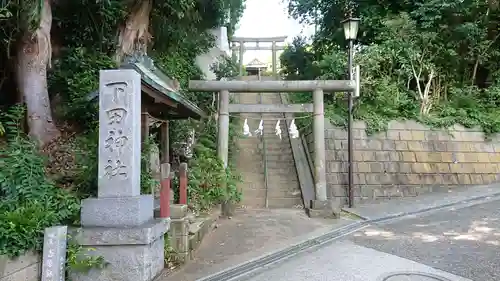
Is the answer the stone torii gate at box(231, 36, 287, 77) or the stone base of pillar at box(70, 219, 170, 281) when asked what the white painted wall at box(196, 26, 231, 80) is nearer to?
the stone torii gate at box(231, 36, 287, 77)

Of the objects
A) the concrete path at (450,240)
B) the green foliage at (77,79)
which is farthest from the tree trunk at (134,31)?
the concrete path at (450,240)

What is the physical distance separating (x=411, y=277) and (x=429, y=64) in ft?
38.0

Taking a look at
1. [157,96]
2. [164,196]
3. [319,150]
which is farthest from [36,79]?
[319,150]

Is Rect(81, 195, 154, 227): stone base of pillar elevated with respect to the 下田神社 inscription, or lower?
lower

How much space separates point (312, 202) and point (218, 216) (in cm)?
250

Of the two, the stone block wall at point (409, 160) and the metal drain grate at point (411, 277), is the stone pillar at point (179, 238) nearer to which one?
the metal drain grate at point (411, 277)

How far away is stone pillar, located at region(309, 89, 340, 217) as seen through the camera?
9.57 m

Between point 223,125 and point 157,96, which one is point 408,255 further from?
point 223,125

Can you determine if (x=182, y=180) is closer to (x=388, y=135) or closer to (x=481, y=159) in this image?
(x=388, y=135)

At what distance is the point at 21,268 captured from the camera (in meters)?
4.10

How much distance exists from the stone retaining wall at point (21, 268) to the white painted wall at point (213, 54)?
43.9ft

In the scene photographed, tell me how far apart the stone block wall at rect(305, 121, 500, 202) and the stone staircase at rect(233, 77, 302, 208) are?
108cm

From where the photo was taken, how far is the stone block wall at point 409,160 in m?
11.9

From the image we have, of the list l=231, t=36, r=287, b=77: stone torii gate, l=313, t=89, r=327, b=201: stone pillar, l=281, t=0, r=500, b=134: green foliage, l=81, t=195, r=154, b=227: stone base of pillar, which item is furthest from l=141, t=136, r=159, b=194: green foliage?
l=231, t=36, r=287, b=77: stone torii gate
